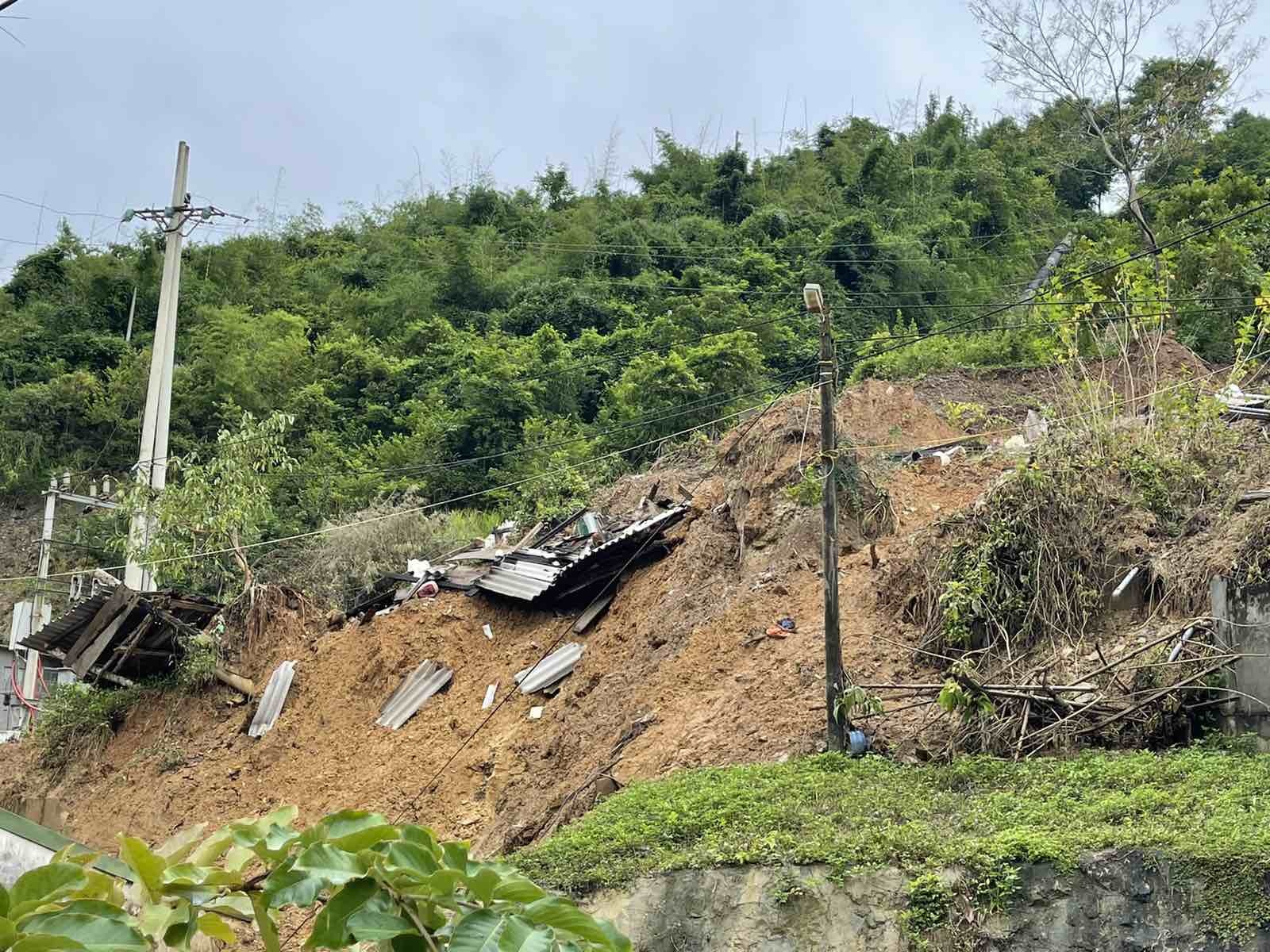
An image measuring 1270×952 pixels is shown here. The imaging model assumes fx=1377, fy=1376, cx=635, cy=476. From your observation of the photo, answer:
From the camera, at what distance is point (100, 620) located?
18.5m

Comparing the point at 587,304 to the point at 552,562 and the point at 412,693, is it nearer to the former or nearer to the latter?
the point at 552,562

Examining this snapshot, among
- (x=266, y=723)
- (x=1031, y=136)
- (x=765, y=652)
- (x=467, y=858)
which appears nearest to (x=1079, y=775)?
(x=765, y=652)

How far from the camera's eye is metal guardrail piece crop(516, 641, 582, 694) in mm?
17016

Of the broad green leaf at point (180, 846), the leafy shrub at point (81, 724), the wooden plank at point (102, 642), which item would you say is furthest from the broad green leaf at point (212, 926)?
the leafy shrub at point (81, 724)

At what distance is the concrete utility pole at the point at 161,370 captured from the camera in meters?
19.7

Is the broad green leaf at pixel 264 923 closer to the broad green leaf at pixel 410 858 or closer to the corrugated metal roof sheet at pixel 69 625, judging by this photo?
the broad green leaf at pixel 410 858

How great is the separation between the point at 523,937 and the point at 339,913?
0.29 m

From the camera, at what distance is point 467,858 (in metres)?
2.24

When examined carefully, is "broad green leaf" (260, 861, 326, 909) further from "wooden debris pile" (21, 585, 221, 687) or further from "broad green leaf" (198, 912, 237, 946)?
"wooden debris pile" (21, 585, 221, 687)

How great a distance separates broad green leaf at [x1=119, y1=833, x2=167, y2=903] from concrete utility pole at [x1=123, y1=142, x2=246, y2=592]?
18.2 metres

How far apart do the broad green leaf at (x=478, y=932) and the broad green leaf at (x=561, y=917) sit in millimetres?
52

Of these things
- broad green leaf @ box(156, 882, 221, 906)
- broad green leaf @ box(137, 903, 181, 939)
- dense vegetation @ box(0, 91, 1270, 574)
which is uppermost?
dense vegetation @ box(0, 91, 1270, 574)

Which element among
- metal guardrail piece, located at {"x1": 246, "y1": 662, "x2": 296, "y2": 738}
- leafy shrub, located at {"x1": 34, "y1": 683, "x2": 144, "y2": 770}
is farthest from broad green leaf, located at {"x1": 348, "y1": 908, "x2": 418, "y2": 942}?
leafy shrub, located at {"x1": 34, "y1": 683, "x2": 144, "y2": 770}

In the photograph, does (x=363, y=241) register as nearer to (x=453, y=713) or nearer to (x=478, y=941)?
(x=453, y=713)
